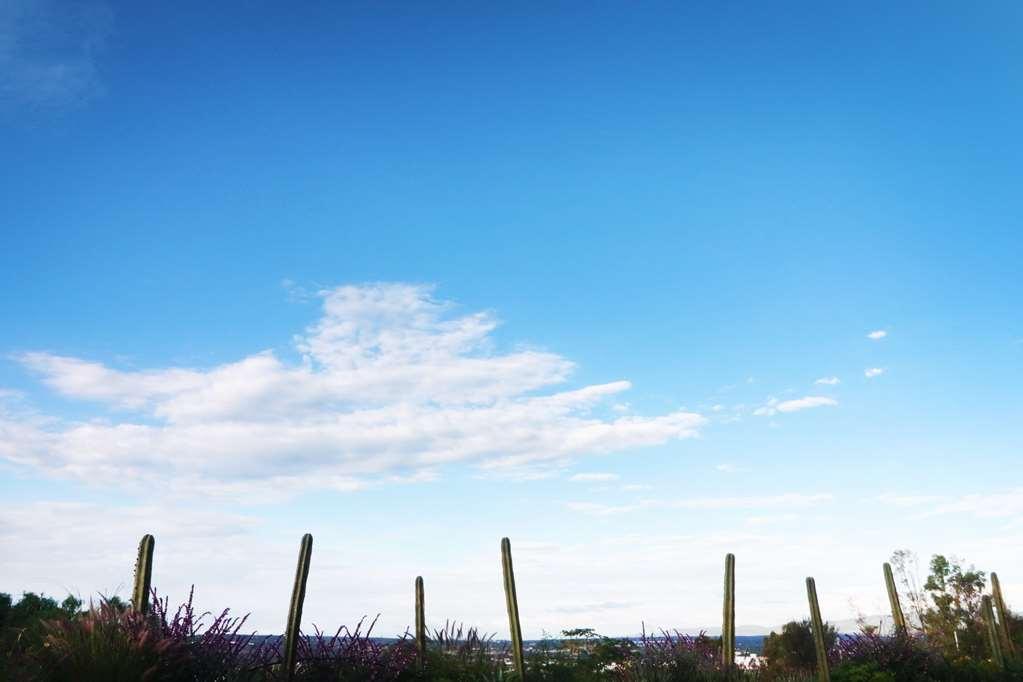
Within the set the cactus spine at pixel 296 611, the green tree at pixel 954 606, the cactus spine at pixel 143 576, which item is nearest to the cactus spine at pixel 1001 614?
the green tree at pixel 954 606

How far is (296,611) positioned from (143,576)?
7.52ft

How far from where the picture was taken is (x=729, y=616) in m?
17.6

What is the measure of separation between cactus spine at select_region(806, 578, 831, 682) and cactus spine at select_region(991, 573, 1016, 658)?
470 inches

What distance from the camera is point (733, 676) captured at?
50.8 feet

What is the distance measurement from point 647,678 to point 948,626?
72.5ft

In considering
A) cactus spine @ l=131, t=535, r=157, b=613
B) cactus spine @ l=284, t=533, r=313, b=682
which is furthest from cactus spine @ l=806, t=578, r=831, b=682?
cactus spine @ l=131, t=535, r=157, b=613

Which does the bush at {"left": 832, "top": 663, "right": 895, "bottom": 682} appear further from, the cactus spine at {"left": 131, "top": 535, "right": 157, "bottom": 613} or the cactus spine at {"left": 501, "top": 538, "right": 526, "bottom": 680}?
the cactus spine at {"left": 131, "top": 535, "right": 157, "bottom": 613}

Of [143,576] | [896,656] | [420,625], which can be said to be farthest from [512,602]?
[896,656]

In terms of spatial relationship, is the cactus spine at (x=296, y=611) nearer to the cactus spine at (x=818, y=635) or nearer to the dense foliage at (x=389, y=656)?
the dense foliage at (x=389, y=656)

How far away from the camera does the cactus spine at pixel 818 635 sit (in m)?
16.8

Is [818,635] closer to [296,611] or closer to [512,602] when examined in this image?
[512,602]

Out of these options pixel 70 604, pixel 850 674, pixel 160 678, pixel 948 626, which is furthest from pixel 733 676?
pixel 948 626

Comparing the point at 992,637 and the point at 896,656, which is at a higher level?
the point at 896,656

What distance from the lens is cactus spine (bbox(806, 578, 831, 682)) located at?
16781 millimetres
